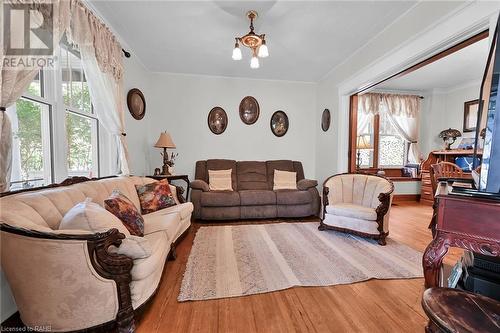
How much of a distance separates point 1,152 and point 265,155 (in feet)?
12.6

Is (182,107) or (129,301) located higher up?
(182,107)

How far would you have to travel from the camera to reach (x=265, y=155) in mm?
4680

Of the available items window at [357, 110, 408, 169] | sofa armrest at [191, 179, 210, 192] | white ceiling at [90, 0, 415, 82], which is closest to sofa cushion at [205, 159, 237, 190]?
sofa armrest at [191, 179, 210, 192]

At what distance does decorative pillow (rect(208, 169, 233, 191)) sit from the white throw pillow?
2.58 metres

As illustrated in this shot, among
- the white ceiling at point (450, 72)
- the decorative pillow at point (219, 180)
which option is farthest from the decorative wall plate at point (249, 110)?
the white ceiling at point (450, 72)

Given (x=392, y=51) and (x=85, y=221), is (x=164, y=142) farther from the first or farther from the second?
(x=392, y=51)

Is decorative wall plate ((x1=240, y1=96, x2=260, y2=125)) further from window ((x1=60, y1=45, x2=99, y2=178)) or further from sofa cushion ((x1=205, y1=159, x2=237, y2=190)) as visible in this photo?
window ((x1=60, y1=45, x2=99, y2=178))

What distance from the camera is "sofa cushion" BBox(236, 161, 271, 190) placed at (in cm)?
419

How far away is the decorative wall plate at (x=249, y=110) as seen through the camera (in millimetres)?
4516

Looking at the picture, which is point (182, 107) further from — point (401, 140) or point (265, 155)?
point (401, 140)

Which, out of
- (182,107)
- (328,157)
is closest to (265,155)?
(328,157)

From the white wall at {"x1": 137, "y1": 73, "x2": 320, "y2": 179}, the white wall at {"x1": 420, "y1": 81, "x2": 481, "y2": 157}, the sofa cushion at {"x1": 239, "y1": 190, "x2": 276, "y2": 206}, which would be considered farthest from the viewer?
the white wall at {"x1": 420, "y1": 81, "x2": 481, "y2": 157}

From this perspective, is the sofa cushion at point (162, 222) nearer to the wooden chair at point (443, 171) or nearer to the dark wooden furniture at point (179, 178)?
the dark wooden furniture at point (179, 178)

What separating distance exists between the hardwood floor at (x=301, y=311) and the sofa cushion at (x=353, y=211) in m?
0.89
